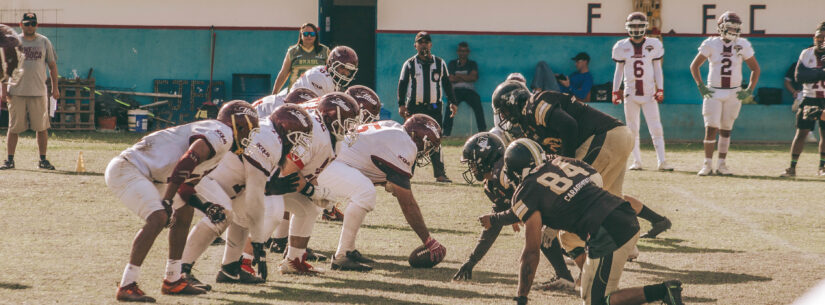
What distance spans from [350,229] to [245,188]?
0.99 metres

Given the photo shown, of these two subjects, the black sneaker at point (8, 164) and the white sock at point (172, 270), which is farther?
the black sneaker at point (8, 164)

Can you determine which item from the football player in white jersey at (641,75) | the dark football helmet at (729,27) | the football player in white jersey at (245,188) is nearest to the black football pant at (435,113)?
the football player in white jersey at (641,75)

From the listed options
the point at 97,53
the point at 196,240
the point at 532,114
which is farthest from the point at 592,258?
the point at 97,53

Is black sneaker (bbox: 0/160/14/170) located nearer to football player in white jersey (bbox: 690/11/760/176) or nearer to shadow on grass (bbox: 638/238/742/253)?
shadow on grass (bbox: 638/238/742/253)

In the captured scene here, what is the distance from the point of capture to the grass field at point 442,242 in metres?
6.79

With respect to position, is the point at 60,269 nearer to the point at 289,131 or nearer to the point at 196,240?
the point at 196,240

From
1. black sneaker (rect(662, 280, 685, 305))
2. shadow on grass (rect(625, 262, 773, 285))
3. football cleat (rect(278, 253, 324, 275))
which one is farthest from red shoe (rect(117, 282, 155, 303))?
shadow on grass (rect(625, 262, 773, 285))

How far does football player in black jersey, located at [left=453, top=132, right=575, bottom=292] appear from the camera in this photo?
22.6 ft

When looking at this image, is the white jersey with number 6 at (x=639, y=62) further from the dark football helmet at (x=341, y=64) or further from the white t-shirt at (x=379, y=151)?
the white t-shirt at (x=379, y=151)

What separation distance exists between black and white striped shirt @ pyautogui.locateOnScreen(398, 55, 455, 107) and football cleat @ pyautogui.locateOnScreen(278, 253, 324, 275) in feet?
21.7

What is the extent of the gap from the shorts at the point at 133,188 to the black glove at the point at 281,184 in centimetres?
109

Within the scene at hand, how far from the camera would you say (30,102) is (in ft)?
45.1

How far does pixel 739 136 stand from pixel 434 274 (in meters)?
15.4

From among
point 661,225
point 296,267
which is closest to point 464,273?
point 296,267
